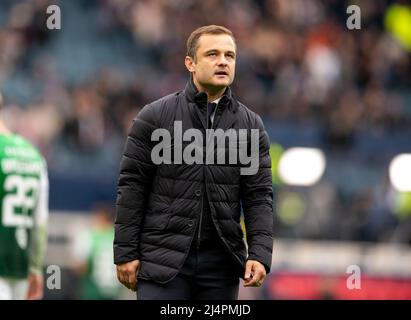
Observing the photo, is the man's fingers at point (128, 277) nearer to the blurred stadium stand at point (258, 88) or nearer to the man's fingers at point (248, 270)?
the man's fingers at point (248, 270)

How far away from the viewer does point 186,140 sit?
7348mm

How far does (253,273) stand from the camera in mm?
7316

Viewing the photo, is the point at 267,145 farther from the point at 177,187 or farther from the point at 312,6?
the point at 312,6

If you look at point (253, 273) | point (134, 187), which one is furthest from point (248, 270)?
point (134, 187)

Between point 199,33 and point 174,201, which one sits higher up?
point 199,33

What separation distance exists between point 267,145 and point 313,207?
1044cm

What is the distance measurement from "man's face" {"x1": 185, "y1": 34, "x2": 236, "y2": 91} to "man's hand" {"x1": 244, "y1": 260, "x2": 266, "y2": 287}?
992mm

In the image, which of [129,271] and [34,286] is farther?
[34,286]

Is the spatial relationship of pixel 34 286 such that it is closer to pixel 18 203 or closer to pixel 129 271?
pixel 18 203

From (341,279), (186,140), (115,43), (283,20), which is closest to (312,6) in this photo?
(283,20)

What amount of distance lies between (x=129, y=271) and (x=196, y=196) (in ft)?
1.78

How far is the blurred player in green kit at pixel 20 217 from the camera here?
906cm

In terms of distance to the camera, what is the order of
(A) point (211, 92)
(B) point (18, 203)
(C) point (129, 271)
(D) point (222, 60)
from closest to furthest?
(C) point (129, 271), (D) point (222, 60), (A) point (211, 92), (B) point (18, 203)

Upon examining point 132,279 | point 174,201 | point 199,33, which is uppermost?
point 199,33
